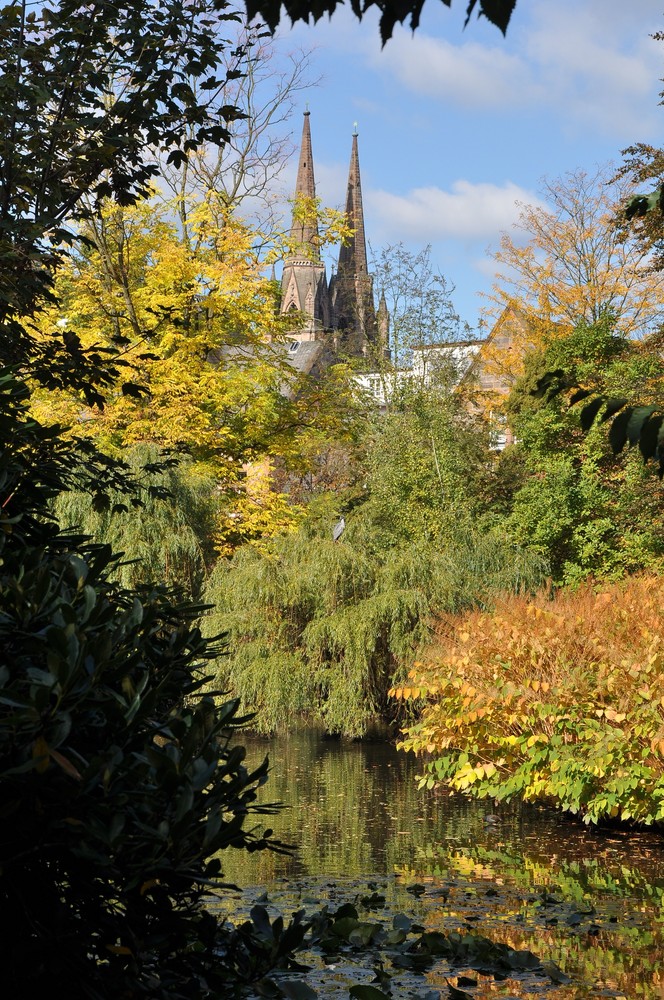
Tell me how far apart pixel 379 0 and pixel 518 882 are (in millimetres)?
7102

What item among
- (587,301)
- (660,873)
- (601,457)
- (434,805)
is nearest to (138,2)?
(660,873)

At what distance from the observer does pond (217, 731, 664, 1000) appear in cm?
535

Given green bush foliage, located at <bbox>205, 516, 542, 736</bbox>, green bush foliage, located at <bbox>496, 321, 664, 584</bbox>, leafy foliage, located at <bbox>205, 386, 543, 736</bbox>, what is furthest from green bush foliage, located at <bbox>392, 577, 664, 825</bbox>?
green bush foliage, located at <bbox>496, 321, 664, 584</bbox>

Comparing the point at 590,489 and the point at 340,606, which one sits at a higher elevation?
the point at 590,489

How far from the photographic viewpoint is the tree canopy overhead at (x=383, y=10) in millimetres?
1779

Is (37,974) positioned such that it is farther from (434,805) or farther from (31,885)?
(434,805)

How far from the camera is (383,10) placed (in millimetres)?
1953

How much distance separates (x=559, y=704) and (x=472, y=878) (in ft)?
7.23

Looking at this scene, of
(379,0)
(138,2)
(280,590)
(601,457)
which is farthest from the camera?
(601,457)

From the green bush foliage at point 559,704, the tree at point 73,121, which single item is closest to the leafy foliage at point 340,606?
the green bush foliage at point 559,704

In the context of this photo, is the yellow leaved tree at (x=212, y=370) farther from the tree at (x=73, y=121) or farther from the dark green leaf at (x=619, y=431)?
the dark green leaf at (x=619, y=431)

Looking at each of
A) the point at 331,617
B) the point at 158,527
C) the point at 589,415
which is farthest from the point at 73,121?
the point at 158,527

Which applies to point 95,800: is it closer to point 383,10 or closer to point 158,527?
point 383,10

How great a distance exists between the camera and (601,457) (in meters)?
22.1
